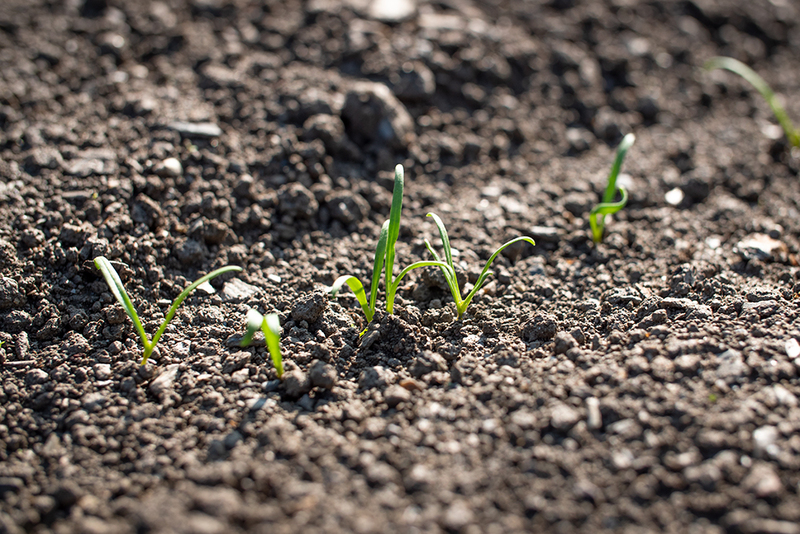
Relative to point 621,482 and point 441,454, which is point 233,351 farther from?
point 621,482

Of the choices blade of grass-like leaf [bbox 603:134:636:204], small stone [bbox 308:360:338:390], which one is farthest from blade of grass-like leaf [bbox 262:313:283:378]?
blade of grass-like leaf [bbox 603:134:636:204]

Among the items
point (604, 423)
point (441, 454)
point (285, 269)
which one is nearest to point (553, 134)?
point (285, 269)

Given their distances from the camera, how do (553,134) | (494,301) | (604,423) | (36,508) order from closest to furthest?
(36,508)
(604,423)
(494,301)
(553,134)

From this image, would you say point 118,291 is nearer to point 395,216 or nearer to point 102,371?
point 102,371

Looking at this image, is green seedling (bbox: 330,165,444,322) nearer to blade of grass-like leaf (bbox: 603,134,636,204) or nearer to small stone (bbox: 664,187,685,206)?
blade of grass-like leaf (bbox: 603,134,636,204)

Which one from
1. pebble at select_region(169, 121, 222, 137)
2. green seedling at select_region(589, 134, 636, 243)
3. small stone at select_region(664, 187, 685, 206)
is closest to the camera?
green seedling at select_region(589, 134, 636, 243)
